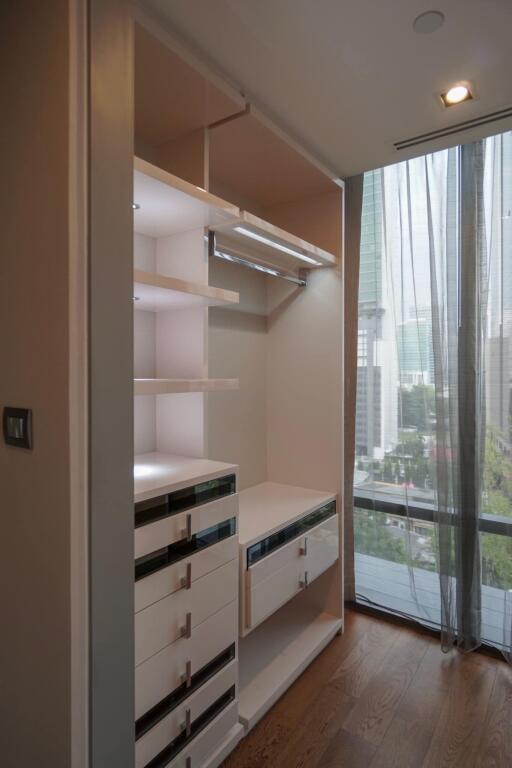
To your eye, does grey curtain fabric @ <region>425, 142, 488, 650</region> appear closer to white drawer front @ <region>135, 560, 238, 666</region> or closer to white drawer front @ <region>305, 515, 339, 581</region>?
white drawer front @ <region>305, 515, 339, 581</region>

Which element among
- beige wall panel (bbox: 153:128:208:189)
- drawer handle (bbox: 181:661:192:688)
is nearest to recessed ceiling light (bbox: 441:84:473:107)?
beige wall panel (bbox: 153:128:208:189)

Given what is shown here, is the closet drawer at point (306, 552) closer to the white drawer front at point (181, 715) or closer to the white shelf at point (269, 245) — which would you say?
the white drawer front at point (181, 715)

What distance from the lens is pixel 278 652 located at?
7.16 feet

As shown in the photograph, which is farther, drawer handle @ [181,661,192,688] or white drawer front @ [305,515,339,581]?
white drawer front @ [305,515,339,581]

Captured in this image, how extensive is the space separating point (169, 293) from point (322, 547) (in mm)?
1504

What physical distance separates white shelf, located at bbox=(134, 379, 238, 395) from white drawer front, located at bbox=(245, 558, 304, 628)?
2.47 feet

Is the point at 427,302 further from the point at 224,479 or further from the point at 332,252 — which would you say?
the point at 224,479

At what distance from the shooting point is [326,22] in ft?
4.33

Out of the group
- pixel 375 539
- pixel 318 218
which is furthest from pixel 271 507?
pixel 318 218

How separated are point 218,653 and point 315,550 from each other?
76cm

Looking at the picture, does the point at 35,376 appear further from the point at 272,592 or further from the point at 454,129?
the point at 454,129

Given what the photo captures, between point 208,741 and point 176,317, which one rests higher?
point 176,317

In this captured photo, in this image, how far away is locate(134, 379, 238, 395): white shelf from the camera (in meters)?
1.35

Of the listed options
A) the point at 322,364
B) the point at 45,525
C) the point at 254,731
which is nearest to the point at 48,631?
the point at 45,525
